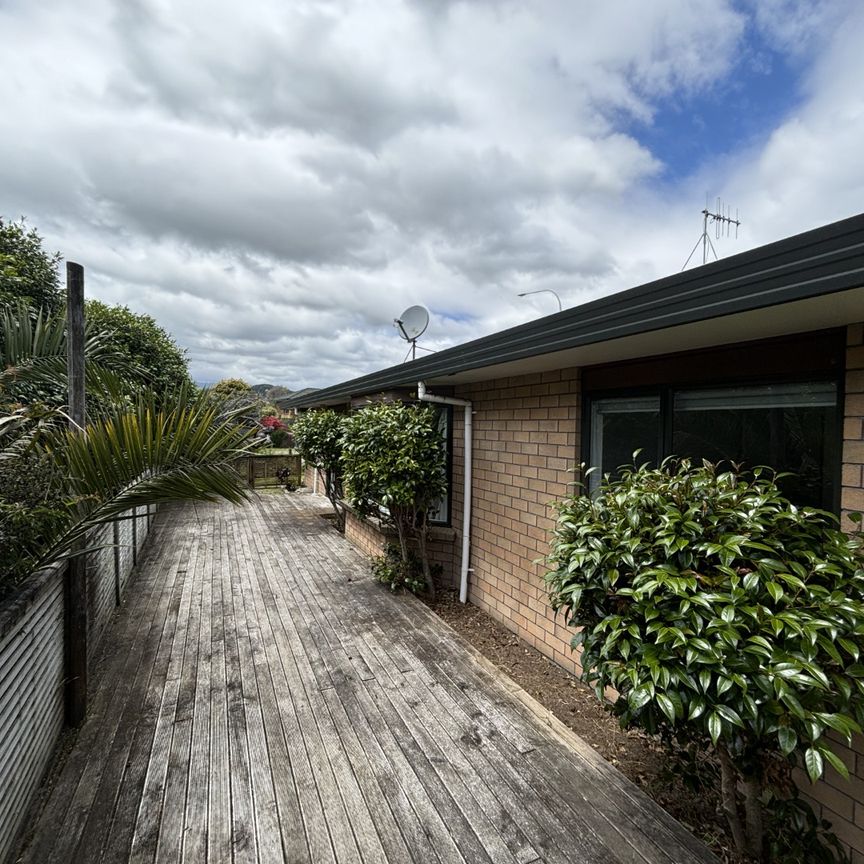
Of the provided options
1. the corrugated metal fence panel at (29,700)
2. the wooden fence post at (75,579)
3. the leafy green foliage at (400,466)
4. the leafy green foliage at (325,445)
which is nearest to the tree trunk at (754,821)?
the corrugated metal fence panel at (29,700)

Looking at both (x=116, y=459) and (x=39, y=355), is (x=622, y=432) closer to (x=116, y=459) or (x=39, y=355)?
(x=116, y=459)

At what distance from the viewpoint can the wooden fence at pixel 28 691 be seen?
1855 mm

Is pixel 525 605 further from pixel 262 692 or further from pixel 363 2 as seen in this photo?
pixel 363 2

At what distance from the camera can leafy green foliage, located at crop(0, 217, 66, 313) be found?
15.8ft

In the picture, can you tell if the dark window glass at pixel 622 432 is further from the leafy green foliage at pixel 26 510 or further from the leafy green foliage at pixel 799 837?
the leafy green foliage at pixel 26 510

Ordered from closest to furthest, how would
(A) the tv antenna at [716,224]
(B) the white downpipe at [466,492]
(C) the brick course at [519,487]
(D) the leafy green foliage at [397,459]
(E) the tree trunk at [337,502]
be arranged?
(C) the brick course at [519,487]
(A) the tv antenna at [716,224]
(D) the leafy green foliage at [397,459]
(B) the white downpipe at [466,492]
(E) the tree trunk at [337,502]

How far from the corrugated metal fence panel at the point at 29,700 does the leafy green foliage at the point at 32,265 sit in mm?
3724

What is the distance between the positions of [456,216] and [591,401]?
9.33m

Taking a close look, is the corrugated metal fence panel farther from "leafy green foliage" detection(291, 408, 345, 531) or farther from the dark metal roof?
"leafy green foliage" detection(291, 408, 345, 531)

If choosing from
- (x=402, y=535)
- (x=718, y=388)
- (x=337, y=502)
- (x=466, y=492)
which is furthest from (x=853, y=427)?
(x=337, y=502)

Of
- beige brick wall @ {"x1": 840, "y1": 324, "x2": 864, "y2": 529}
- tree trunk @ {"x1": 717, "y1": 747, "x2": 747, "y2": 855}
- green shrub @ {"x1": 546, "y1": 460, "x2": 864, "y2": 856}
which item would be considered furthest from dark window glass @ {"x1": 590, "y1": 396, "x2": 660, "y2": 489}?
tree trunk @ {"x1": 717, "y1": 747, "x2": 747, "y2": 855}

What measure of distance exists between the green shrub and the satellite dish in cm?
526

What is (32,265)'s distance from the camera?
5.00m

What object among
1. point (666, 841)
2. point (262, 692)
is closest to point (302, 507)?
point (262, 692)
